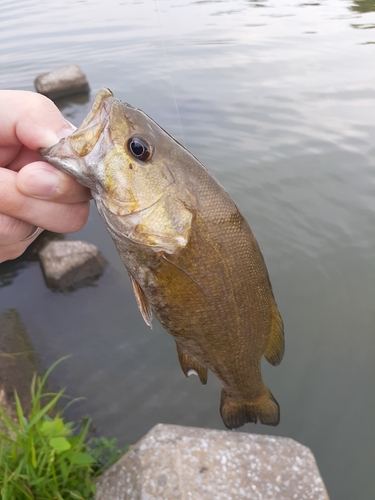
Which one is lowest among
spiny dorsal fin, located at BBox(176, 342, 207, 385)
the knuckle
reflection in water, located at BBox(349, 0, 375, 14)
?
spiny dorsal fin, located at BBox(176, 342, 207, 385)

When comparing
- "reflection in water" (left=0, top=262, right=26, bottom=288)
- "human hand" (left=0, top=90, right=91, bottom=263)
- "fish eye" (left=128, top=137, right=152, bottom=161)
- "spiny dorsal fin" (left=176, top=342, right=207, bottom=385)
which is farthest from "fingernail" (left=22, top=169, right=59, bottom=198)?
"reflection in water" (left=0, top=262, right=26, bottom=288)

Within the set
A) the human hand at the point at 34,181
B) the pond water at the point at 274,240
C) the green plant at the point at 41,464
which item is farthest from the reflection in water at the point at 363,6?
the green plant at the point at 41,464

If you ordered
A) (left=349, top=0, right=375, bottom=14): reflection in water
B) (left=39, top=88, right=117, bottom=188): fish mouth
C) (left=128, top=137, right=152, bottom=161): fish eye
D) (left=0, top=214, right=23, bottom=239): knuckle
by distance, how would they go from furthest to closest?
1. (left=349, top=0, right=375, bottom=14): reflection in water
2. (left=0, top=214, right=23, bottom=239): knuckle
3. (left=128, top=137, right=152, bottom=161): fish eye
4. (left=39, top=88, right=117, bottom=188): fish mouth

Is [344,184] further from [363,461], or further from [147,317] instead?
[147,317]

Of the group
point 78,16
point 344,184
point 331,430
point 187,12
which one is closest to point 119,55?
point 187,12

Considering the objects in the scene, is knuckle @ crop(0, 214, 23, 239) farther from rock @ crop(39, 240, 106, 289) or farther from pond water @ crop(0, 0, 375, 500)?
rock @ crop(39, 240, 106, 289)

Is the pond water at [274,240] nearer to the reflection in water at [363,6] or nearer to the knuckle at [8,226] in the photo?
the knuckle at [8,226]
